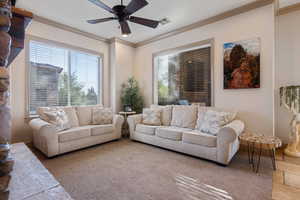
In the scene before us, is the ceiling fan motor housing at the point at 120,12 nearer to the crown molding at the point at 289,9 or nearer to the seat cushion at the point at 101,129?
the seat cushion at the point at 101,129

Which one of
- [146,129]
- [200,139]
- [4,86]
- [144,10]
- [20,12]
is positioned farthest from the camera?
[146,129]

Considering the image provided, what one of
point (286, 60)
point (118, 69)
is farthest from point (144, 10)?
point (286, 60)

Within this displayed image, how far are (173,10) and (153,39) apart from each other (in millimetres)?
1498

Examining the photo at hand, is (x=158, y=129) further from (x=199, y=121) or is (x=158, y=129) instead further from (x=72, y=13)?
(x=72, y=13)

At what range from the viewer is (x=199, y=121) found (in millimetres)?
3277

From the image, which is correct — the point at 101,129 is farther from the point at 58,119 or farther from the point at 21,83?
the point at 21,83

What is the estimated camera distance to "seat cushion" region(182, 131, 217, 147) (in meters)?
2.60

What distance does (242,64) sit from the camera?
3.17m

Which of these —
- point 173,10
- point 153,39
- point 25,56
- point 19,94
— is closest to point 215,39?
point 173,10

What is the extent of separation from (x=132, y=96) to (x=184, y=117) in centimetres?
188

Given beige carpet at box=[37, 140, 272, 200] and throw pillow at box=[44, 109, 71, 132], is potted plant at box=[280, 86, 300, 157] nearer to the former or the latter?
beige carpet at box=[37, 140, 272, 200]

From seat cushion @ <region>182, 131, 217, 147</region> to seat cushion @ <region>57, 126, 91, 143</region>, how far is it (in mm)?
2031

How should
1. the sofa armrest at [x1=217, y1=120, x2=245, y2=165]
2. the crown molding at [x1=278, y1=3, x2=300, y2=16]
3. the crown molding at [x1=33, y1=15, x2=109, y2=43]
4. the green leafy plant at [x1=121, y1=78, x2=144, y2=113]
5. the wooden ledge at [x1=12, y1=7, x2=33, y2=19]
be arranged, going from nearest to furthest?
the wooden ledge at [x1=12, y1=7, x2=33, y2=19] < the sofa armrest at [x1=217, y1=120, x2=245, y2=165] < the crown molding at [x1=278, y1=3, x2=300, y2=16] < the crown molding at [x1=33, y1=15, x2=109, y2=43] < the green leafy plant at [x1=121, y1=78, x2=144, y2=113]

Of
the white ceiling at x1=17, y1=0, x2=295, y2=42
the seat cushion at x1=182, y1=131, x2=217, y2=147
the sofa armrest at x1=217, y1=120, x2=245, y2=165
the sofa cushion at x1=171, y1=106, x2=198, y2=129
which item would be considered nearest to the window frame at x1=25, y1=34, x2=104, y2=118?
the white ceiling at x1=17, y1=0, x2=295, y2=42
